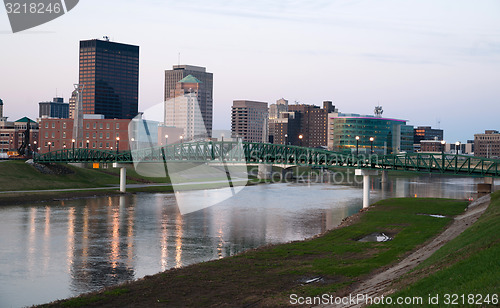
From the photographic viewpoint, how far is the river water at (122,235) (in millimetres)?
37531

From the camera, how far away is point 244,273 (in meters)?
36.4

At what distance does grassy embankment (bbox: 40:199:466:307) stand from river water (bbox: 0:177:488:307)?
3733 millimetres

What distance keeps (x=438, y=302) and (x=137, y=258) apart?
29.7 meters

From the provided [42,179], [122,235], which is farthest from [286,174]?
[122,235]

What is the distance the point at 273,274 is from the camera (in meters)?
35.8

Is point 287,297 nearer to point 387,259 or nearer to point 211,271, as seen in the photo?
point 211,271

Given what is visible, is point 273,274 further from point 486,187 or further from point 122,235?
point 486,187

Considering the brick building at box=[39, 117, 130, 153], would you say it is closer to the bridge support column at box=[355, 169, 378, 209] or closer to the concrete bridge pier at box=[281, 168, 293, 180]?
the concrete bridge pier at box=[281, 168, 293, 180]

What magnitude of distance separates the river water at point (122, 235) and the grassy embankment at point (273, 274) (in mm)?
3733

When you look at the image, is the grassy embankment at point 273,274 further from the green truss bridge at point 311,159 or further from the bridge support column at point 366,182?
the green truss bridge at point 311,159

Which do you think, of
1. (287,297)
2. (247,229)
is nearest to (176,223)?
(247,229)

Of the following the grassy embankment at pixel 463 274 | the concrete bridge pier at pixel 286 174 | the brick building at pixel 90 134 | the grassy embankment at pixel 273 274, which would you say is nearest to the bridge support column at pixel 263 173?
the concrete bridge pier at pixel 286 174

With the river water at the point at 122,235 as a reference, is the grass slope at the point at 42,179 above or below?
above

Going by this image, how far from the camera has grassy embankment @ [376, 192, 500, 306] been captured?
20391 millimetres
